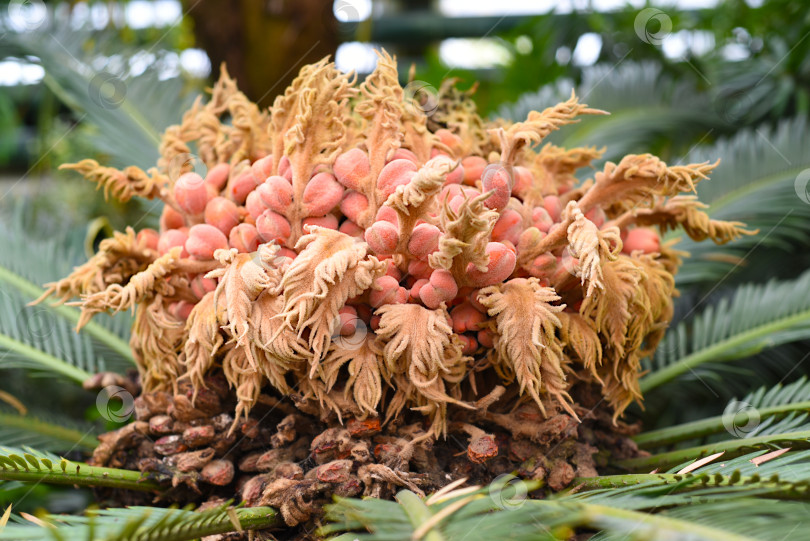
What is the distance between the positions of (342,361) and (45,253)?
0.64 m

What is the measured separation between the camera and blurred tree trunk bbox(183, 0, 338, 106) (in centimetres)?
119

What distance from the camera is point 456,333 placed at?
0.66 metres

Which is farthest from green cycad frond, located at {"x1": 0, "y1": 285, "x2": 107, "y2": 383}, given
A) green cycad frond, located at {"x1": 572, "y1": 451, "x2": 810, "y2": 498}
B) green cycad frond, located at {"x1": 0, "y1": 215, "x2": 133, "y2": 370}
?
green cycad frond, located at {"x1": 572, "y1": 451, "x2": 810, "y2": 498}

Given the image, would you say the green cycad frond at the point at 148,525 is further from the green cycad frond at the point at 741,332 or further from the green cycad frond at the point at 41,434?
the green cycad frond at the point at 741,332

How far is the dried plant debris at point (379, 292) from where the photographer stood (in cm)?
61

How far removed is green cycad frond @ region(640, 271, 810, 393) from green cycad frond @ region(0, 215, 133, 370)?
76cm

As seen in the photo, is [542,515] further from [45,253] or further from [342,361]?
[45,253]

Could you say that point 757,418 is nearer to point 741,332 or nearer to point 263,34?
point 741,332

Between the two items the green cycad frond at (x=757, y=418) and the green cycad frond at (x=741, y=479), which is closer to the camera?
the green cycad frond at (x=741, y=479)

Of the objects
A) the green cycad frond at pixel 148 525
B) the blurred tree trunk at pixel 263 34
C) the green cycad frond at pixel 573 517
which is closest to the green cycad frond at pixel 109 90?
the blurred tree trunk at pixel 263 34

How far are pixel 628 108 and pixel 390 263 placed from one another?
80 cm

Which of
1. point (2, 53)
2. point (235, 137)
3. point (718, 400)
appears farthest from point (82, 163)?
point (718, 400)

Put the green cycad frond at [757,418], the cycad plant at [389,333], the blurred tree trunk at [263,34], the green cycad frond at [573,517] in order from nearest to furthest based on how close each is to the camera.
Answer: the green cycad frond at [573,517]
the cycad plant at [389,333]
the green cycad frond at [757,418]
the blurred tree trunk at [263,34]

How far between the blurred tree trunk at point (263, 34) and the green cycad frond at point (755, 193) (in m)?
0.70
